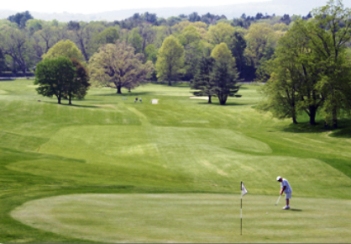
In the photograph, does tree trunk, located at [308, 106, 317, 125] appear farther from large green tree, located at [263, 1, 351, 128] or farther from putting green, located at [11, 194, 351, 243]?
putting green, located at [11, 194, 351, 243]

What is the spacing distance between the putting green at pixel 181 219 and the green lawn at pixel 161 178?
0.15ft

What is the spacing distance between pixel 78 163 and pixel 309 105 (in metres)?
47.3

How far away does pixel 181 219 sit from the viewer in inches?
938

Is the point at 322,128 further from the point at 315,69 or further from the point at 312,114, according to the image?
the point at 315,69

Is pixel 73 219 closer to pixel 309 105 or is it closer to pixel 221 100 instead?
pixel 309 105

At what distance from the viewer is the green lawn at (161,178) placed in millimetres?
22328

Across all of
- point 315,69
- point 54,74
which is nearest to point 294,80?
point 315,69

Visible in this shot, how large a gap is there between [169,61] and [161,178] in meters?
144

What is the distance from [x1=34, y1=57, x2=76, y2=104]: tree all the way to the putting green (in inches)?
3126

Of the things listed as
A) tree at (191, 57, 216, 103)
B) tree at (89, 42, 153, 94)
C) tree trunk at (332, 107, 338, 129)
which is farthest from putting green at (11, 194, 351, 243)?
tree at (89, 42, 153, 94)

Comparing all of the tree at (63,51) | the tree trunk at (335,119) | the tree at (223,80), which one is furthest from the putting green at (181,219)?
the tree at (63,51)

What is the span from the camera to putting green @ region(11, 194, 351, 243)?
2122 centimetres

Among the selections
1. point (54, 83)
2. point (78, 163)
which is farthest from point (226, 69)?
point (78, 163)

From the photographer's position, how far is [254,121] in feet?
305
